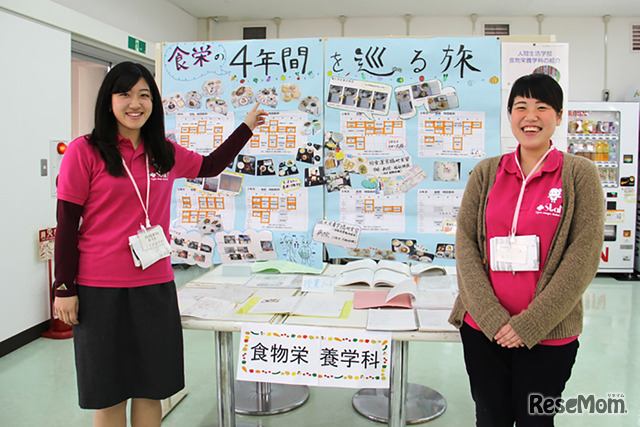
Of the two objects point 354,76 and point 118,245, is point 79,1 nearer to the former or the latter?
point 354,76

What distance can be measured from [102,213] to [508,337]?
1.31 meters

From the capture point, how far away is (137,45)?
4820 mm

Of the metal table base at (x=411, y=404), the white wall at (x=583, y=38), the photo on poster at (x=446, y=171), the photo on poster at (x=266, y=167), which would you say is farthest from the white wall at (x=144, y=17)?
the metal table base at (x=411, y=404)

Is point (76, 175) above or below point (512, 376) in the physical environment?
above

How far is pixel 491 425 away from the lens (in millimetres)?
1469

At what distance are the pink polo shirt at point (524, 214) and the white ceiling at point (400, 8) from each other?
470cm

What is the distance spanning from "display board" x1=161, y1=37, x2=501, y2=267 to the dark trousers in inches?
32.4

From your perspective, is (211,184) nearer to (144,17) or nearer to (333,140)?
(333,140)

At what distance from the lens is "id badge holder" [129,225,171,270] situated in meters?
1.58

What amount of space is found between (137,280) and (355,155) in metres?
1.14

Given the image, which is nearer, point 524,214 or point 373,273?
point 524,214

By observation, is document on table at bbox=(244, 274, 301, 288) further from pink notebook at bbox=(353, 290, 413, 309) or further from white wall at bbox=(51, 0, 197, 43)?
white wall at bbox=(51, 0, 197, 43)

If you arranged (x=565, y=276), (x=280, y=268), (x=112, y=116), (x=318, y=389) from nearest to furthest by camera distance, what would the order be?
(x=565, y=276) → (x=112, y=116) → (x=280, y=268) → (x=318, y=389)

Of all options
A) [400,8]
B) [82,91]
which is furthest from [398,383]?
[400,8]
